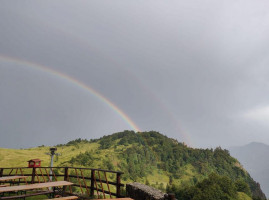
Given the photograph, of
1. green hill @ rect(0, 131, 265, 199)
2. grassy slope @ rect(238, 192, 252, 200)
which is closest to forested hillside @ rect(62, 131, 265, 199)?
green hill @ rect(0, 131, 265, 199)

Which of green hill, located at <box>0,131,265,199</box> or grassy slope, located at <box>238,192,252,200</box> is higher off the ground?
green hill, located at <box>0,131,265,199</box>

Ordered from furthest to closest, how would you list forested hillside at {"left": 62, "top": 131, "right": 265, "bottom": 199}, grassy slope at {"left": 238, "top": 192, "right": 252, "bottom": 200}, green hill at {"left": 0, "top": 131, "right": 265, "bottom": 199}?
forested hillside at {"left": 62, "top": 131, "right": 265, "bottom": 199} < green hill at {"left": 0, "top": 131, "right": 265, "bottom": 199} < grassy slope at {"left": 238, "top": 192, "right": 252, "bottom": 200}

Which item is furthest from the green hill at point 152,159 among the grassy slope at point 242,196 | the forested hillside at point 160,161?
the grassy slope at point 242,196

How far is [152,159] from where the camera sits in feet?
387

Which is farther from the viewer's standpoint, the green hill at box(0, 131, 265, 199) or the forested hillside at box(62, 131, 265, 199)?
the forested hillside at box(62, 131, 265, 199)

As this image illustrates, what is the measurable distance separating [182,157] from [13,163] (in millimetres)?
88216

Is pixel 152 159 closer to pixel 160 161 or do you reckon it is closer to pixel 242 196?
pixel 160 161

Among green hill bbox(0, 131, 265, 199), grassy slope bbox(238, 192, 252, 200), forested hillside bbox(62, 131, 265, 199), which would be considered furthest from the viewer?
forested hillside bbox(62, 131, 265, 199)

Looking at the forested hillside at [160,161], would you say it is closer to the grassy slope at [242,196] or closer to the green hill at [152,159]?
the green hill at [152,159]

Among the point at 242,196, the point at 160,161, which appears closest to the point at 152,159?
the point at 160,161

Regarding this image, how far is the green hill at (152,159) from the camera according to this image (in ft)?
297

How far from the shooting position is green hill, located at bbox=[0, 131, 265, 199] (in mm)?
90625

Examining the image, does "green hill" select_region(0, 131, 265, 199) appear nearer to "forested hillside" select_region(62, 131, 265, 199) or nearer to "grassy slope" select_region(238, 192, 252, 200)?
"forested hillside" select_region(62, 131, 265, 199)

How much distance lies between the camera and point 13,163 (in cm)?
6862
